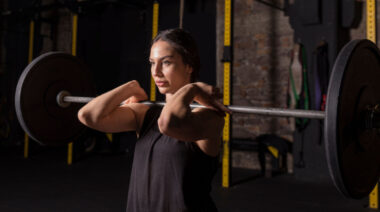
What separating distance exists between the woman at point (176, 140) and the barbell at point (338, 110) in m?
0.14

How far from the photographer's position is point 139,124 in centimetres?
123

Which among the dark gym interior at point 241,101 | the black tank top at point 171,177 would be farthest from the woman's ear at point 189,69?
the dark gym interior at point 241,101

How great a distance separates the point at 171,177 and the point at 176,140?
0.11m

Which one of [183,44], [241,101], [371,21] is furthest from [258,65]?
[183,44]

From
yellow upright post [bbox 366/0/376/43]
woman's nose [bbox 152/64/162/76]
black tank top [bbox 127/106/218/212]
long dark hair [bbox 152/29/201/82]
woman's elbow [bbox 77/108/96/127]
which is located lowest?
black tank top [bbox 127/106/218/212]

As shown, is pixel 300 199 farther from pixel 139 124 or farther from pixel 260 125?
pixel 139 124

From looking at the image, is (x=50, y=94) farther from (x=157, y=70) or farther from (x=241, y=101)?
(x=241, y=101)

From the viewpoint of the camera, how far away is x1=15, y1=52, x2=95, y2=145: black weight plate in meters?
1.55

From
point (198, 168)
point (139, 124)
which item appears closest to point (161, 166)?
point (198, 168)

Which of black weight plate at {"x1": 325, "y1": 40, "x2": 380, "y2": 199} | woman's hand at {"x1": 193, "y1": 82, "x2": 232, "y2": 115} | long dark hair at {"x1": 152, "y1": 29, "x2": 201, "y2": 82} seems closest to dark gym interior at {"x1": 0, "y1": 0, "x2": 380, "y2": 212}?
black weight plate at {"x1": 325, "y1": 40, "x2": 380, "y2": 199}

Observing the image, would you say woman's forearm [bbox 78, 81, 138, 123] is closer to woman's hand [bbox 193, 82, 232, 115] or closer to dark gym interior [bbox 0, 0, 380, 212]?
woman's hand [bbox 193, 82, 232, 115]

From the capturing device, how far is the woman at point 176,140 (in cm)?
101

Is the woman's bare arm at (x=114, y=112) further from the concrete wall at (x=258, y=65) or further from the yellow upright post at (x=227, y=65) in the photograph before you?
the concrete wall at (x=258, y=65)

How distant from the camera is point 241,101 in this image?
4422mm
